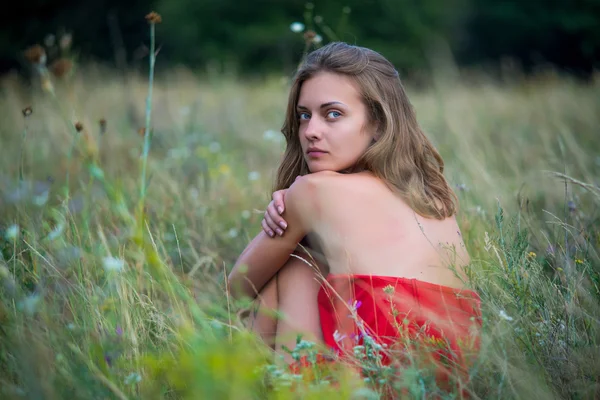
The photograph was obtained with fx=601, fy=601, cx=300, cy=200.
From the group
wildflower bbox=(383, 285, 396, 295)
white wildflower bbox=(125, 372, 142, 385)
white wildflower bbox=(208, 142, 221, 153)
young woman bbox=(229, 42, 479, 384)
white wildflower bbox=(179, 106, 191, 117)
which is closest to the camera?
white wildflower bbox=(125, 372, 142, 385)

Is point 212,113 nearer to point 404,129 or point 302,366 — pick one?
point 404,129

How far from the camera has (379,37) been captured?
59.7 feet

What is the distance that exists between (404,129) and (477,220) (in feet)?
2.50

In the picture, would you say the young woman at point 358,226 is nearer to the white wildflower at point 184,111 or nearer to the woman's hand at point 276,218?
the woman's hand at point 276,218

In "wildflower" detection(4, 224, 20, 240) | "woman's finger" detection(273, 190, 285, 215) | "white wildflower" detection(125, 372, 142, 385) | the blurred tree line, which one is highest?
"wildflower" detection(4, 224, 20, 240)

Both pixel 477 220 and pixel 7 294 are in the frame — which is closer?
pixel 7 294

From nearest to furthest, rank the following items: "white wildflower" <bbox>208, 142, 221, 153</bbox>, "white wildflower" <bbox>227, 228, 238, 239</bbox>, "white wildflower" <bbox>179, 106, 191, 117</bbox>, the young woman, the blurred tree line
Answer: the young woman → "white wildflower" <bbox>227, 228, 238, 239</bbox> → "white wildflower" <bbox>208, 142, 221, 153</bbox> → "white wildflower" <bbox>179, 106, 191, 117</bbox> → the blurred tree line

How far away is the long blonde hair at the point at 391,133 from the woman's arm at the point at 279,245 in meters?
0.31

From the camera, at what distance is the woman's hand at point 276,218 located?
212 cm

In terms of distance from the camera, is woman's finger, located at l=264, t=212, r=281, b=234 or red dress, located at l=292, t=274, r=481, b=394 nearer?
red dress, located at l=292, t=274, r=481, b=394

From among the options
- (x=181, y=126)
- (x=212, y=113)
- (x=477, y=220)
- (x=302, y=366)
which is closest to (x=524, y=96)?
(x=212, y=113)

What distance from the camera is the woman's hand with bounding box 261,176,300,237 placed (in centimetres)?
212

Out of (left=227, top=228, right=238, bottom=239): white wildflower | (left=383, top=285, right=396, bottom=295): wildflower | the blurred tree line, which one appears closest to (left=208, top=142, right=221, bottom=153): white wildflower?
(left=227, top=228, right=238, bottom=239): white wildflower

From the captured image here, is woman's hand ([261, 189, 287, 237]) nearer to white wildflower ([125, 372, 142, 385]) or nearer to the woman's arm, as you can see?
the woman's arm
